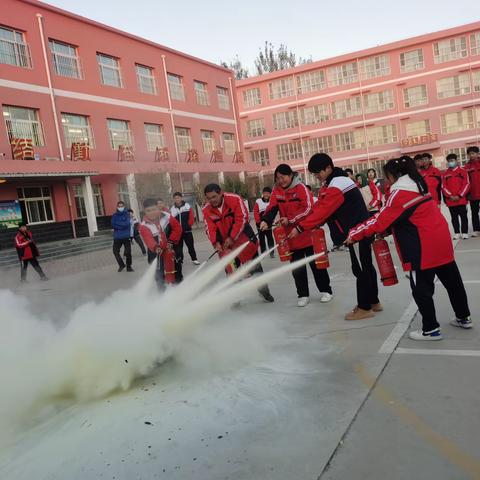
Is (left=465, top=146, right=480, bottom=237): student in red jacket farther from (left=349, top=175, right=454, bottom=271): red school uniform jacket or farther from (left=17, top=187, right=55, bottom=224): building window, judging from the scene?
(left=17, top=187, right=55, bottom=224): building window

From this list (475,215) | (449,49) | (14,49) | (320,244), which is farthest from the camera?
(449,49)

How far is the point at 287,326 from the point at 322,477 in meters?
2.91

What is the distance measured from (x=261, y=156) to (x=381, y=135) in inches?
471

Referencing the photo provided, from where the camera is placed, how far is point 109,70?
87.7 feet

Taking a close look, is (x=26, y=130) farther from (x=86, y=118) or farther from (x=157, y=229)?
(x=157, y=229)

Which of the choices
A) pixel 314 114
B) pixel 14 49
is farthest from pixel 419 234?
pixel 314 114

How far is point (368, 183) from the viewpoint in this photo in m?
10.9

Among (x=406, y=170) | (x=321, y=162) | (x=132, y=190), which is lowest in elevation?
(x=406, y=170)

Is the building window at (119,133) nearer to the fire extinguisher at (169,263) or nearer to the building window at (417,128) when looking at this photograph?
the fire extinguisher at (169,263)

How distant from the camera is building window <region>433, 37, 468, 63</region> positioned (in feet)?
130

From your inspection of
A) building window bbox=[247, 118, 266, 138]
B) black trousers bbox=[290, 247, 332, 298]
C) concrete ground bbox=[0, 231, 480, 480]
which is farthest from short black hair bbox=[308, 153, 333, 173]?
building window bbox=[247, 118, 266, 138]

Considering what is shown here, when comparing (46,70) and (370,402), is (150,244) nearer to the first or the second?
(370,402)

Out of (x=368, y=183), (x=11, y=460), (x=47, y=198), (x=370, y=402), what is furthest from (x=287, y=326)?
(x=47, y=198)

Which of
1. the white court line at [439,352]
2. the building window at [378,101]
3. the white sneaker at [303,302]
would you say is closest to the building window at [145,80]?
the building window at [378,101]
